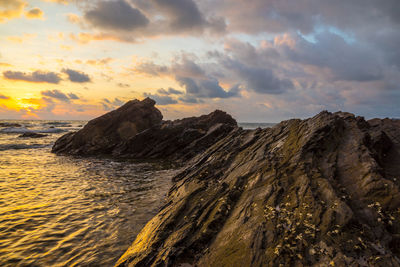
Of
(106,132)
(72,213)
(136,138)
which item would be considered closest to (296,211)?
(72,213)

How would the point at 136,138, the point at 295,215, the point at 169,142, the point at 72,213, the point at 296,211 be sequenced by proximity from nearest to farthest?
the point at 295,215 → the point at 296,211 → the point at 72,213 → the point at 169,142 → the point at 136,138

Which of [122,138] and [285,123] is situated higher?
Answer: [285,123]

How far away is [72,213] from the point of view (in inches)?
533

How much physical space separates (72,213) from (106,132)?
31.4 m

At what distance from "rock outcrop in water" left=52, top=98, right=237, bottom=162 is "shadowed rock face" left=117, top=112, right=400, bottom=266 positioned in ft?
75.5

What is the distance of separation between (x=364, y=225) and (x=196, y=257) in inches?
237

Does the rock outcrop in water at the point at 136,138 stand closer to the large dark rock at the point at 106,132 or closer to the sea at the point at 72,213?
the large dark rock at the point at 106,132

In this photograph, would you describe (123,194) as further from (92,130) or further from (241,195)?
(92,130)

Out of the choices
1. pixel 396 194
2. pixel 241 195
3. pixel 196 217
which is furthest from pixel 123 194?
pixel 396 194

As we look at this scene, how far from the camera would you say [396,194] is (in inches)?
305

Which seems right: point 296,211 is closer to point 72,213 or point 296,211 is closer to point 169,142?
point 72,213

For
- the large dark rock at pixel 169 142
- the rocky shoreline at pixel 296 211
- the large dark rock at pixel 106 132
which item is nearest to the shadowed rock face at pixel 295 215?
the rocky shoreline at pixel 296 211

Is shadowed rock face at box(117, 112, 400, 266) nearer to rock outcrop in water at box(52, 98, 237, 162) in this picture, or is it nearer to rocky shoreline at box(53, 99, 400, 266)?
rocky shoreline at box(53, 99, 400, 266)

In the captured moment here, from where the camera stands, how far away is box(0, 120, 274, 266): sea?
9578mm
